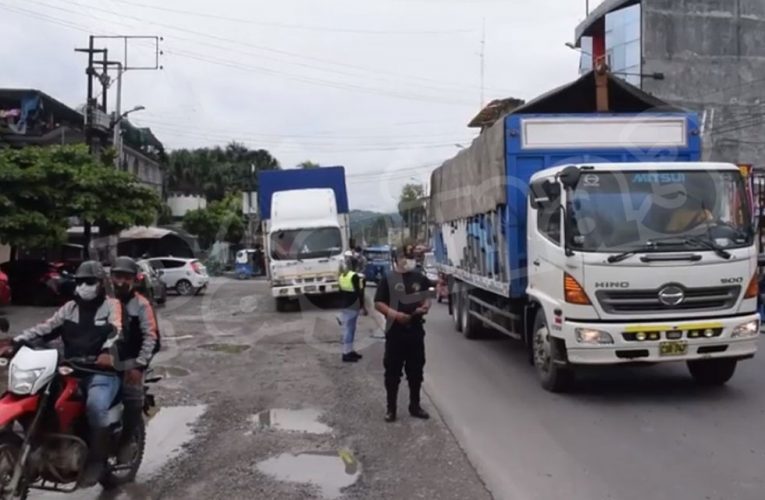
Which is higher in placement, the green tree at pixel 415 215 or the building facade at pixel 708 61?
the building facade at pixel 708 61

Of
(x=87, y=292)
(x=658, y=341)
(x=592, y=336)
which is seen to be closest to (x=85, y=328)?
(x=87, y=292)

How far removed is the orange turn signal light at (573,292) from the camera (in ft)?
27.7

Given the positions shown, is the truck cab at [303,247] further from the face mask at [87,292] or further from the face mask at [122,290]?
the face mask at [87,292]

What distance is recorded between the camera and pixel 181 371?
1190 centimetres

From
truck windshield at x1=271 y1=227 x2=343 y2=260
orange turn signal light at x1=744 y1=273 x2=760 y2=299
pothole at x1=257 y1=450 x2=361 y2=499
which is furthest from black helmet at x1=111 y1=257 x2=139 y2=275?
truck windshield at x1=271 y1=227 x2=343 y2=260

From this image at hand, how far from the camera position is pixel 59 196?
2338cm

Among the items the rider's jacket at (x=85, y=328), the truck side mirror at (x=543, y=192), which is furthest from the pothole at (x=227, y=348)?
the rider's jacket at (x=85, y=328)

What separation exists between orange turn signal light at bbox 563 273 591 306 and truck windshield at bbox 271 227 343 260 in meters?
14.2

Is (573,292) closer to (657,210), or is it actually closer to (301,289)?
(657,210)

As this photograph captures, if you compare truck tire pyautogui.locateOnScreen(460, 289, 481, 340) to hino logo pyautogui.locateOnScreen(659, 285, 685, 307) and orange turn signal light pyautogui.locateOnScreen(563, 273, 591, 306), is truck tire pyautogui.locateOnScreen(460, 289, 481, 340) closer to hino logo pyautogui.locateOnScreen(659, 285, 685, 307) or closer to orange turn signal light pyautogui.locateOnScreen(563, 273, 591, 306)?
orange turn signal light pyautogui.locateOnScreen(563, 273, 591, 306)

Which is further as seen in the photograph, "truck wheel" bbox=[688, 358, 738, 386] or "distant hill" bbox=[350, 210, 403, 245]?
"distant hill" bbox=[350, 210, 403, 245]

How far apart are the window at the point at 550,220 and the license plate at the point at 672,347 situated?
1489 mm

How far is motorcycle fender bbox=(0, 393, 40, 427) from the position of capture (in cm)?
481

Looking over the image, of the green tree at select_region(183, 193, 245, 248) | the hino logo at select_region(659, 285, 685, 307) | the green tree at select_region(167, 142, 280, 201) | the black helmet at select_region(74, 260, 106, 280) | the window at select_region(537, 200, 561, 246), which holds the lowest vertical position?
the hino logo at select_region(659, 285, 685, 307)
